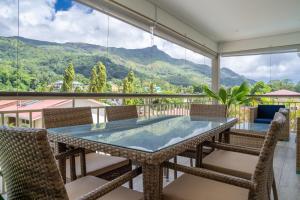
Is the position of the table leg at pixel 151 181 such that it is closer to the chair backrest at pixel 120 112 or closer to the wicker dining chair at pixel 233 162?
the wicker dining chair at pixel 233 162

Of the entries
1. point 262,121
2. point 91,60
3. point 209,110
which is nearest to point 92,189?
point 209,110

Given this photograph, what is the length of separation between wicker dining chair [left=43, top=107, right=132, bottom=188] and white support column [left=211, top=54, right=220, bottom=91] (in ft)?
18.8

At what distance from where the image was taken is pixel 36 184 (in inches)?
31.1

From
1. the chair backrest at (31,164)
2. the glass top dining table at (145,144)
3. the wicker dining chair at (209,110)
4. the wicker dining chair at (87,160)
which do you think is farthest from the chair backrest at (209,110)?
the chair backrest at (31,164)

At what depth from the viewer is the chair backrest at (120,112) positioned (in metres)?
2.16

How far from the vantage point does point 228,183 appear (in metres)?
1.12

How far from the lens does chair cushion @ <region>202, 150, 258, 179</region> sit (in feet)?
5.09

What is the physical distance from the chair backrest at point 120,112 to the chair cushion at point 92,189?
0.85 metres

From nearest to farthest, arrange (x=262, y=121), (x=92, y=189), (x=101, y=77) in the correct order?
(x=92, y=189), (x=101, y=77), (x=262, y=121)

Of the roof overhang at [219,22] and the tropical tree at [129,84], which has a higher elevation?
the roof overhang at [219,22]

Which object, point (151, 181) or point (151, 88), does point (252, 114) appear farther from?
point (151, 181)

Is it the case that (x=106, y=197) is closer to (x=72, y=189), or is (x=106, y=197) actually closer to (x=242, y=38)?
(x=72, y=189)

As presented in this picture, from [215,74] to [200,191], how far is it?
20.4 feet

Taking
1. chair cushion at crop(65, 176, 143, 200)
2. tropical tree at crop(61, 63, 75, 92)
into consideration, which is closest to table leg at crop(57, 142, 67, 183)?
chair cushion at crop(65, 176, 143, 200)
